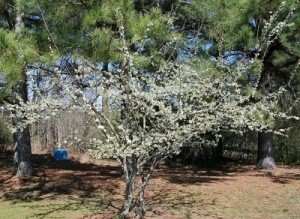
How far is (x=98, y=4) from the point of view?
5633 mm

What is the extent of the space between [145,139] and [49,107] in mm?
1229

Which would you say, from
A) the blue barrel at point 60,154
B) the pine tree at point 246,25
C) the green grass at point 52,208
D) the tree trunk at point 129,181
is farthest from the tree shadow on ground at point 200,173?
the tree trunk at point 129,181

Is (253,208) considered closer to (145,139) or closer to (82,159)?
(145,139)

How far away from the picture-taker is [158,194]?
7.43 metres

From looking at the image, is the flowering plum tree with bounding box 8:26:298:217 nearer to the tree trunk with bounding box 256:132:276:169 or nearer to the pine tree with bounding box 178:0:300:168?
the pine tree with bounding box 178:0:300:168

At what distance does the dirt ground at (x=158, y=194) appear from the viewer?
6.22m

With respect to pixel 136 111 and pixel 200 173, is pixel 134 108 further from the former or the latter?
pixel 200 173

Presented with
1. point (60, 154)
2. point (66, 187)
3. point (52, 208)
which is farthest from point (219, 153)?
point (52, 208)

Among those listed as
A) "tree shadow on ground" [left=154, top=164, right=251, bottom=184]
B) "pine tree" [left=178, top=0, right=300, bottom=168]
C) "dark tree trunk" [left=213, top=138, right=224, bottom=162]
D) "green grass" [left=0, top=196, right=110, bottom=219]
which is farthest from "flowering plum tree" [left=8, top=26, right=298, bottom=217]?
"dark tree trunk" [left=213, top=138, right=224, bottom=162]

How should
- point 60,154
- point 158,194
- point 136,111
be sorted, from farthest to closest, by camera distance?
point 60,154 < point 158,194 < point 136,111

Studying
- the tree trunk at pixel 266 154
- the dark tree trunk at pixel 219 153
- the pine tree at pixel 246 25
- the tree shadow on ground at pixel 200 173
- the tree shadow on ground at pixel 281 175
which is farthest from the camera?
the dark tree trunk at pixel 219 153

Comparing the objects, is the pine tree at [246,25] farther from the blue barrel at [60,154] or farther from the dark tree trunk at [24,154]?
the blue barrel at [60,154]

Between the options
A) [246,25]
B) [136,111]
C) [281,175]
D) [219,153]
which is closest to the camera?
[136,111]

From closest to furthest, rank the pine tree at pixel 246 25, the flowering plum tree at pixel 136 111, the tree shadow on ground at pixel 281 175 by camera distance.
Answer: the flowering plum tree at pixel 136 111 < the pine tree at pixel 246 25 < the tree shadow on ground at pixel 281 175
